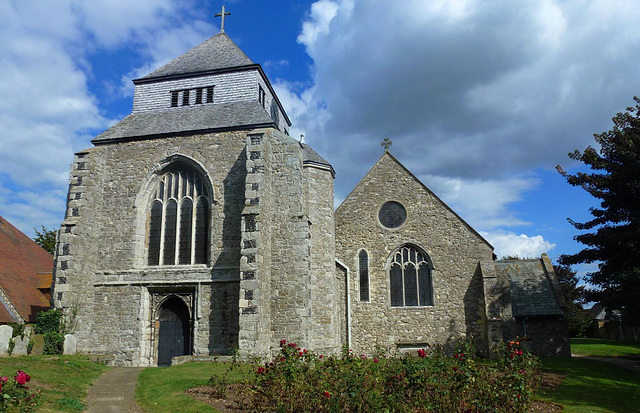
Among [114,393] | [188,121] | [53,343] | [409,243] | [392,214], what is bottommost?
[114,393]

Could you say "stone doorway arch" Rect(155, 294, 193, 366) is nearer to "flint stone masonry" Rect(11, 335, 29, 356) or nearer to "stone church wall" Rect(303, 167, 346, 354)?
"flint stone masonry" Rect(11, 335, 29, 356)

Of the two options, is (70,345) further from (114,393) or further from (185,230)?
(114,393)

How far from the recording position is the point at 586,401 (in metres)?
10.4

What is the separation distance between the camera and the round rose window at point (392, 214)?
21719 mm

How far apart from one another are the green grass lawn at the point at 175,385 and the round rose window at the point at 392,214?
1069cm

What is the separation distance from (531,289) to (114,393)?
18.8m

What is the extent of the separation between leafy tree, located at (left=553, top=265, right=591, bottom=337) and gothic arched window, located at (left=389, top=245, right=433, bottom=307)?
1818 cm

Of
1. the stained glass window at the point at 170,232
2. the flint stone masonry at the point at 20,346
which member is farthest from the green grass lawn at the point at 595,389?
the flint stone masonry at the point at 20,346

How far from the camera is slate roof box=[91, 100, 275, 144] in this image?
1856cm

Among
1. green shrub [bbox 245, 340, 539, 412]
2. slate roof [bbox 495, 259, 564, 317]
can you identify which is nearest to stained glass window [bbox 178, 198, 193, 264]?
green shrub [bbox 245, 340, 539, 412]

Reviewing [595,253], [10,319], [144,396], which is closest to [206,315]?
[144,396]

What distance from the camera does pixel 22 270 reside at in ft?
75.9

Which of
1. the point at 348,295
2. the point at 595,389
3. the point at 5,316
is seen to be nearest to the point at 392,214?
the point at 348,295

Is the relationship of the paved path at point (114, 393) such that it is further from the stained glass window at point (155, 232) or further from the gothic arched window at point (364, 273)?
the gothic arched window at point (364, 273)
